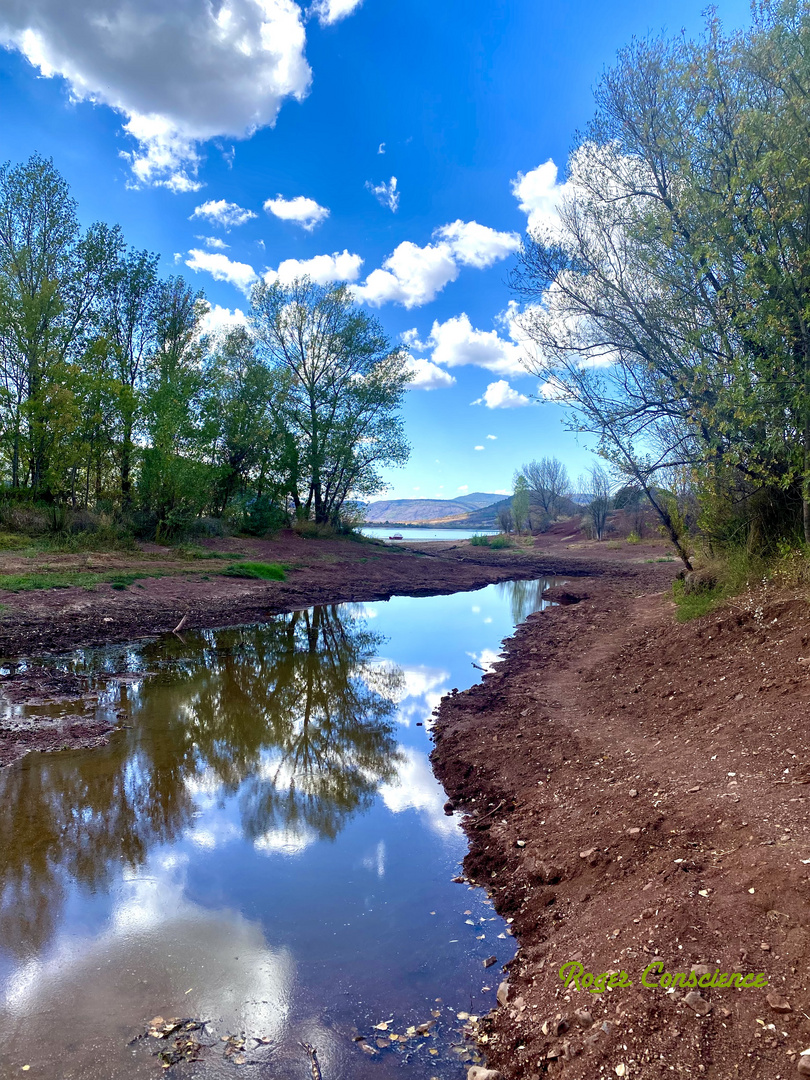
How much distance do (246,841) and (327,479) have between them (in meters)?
31.4

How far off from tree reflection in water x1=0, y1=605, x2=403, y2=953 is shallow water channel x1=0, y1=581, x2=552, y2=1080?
26 millimetres

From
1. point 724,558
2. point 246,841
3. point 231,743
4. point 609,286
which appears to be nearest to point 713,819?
point 246,841

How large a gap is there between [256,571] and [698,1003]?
19045 mm

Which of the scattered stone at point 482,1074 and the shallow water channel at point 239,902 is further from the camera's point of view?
the shallow water channel at point 239,902

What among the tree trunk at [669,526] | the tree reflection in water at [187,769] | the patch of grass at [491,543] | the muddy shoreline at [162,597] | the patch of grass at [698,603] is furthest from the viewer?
the patch of grass at [491,543]

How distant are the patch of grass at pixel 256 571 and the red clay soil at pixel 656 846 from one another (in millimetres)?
12685

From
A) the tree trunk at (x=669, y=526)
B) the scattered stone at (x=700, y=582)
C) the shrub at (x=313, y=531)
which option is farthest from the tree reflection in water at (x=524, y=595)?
the shrub at (x=313, y=531)

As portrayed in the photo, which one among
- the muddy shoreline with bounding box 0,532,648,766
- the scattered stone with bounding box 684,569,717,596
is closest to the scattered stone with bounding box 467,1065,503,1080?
the muddy shoreline with bounding box 0,532,648,766

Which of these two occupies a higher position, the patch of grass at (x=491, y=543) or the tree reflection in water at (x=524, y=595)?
the patch of grass at (x=491, y=543)

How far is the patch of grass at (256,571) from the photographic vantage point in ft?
63.8

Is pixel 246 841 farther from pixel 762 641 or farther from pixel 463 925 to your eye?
pixel 762 641

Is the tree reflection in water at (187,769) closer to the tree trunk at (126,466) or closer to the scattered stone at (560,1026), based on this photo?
the scattered stone at (560,1026)

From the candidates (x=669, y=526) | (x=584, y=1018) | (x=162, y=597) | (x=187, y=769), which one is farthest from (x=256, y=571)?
(x=584, y=1018)

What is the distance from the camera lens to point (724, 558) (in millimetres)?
10203
